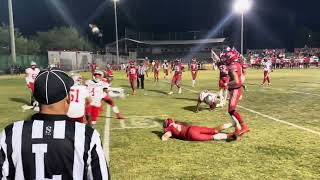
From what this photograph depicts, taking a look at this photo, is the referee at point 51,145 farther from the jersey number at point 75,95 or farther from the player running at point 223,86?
the player running at point 223,86

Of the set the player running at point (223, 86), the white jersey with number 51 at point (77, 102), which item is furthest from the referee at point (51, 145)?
the player running at point (223, 86)

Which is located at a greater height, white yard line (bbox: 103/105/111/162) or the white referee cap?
the white referee cap

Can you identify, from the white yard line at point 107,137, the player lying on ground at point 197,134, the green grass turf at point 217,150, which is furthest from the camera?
the player lying on ground at point 197,134

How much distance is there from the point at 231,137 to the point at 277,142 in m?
1.11

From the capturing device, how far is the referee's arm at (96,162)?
2.86 m

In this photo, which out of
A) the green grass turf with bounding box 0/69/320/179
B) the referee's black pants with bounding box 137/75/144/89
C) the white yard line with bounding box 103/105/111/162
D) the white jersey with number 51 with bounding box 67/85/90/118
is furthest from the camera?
the referee's black pants with bounding box 137/75/144/89

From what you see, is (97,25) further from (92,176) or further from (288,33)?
(92,176)

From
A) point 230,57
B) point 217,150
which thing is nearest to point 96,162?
point 217,150

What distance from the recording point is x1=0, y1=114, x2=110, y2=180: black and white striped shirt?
2.84 meters

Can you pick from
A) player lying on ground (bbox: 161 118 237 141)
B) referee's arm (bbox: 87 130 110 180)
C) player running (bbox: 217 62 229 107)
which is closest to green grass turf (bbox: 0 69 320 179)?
player lying on ground (bbox: 161 118 237 141)

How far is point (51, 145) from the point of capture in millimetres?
2844

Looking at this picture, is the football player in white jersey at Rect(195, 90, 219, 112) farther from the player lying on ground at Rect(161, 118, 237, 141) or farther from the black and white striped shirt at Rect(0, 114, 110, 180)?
the black and white striped shirt at Rect(0, 114, 110, 180)

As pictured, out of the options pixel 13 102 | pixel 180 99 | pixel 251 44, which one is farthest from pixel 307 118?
pixel 251 44

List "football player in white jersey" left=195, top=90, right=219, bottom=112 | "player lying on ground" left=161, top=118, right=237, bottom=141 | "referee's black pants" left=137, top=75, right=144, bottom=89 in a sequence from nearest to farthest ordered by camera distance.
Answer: "player lying on ground" left=161, top=118, right=237, bottom=141
"football player in white jersey" left=195, top=90, right=219, bottom=112
"referee's black pants" left=137, top=75, right=144, bottom=89
